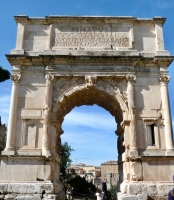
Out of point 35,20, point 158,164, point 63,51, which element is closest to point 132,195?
point 158,164

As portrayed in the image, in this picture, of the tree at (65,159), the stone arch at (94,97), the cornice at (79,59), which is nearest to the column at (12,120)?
the cornice at (79,59)

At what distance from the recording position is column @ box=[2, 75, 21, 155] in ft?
33.0

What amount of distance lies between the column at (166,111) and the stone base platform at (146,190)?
147cm

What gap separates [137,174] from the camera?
32.2ft

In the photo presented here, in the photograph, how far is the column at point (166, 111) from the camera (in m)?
10.3

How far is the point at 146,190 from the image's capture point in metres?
9.53

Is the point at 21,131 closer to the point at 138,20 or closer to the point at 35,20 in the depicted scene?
the point at 35,20

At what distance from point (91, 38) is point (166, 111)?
4937mm

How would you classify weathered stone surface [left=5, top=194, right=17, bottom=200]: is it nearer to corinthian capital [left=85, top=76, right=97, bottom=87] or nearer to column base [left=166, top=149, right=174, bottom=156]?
corinthian capital [left=85, top=76, right=97, bottom=87]

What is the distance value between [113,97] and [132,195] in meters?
4.13

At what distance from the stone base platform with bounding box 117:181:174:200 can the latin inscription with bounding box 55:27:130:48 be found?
633 cm

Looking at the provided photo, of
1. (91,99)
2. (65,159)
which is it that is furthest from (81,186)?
(91,99)

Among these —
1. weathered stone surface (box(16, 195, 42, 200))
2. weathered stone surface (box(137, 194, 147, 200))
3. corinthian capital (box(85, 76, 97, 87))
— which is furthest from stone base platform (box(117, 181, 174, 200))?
corinthian capital (box(85, 76, 97, 87))

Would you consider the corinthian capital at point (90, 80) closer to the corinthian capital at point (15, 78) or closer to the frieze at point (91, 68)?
the frieze at point (91, 68)
